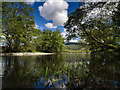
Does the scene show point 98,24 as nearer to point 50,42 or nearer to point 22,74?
point 22,74

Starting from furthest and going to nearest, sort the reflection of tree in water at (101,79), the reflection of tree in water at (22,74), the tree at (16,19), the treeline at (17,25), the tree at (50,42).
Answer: the tree at (50,42), the tree at (16,19), the treeline at (17,25), the reflection of tree in water at (22,74), the reflection of tree in water at (101,79)

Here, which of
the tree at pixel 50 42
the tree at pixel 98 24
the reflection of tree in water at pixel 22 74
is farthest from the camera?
the tree at pixel 50 42

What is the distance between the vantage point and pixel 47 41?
50.6 m

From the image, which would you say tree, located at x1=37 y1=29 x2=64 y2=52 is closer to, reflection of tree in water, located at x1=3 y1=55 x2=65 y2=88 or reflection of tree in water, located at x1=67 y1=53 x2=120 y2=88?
reflection of tree in water, located at x1=3 y1=55 x2=65 y2=88

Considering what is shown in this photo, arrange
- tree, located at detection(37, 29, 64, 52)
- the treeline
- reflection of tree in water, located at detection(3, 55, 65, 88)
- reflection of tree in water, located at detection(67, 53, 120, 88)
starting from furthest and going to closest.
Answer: tree, located at detection(37, 29, 64, 52), the treeline, reflection of tree in water, located at detection(3, 55, 65, 88), reflection of tree in water, located at detection(67, 53, 120, 88)

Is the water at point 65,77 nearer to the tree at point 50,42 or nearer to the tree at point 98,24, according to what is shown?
the tree at point 98,24

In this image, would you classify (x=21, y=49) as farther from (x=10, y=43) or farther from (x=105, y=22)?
(x=105, y=22)

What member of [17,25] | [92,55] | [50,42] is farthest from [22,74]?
[50,42]

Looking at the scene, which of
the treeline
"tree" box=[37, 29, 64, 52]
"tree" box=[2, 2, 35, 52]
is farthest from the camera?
"tree" box=[37, 29, 64, 52]

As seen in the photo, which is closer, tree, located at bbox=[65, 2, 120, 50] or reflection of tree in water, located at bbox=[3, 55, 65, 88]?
reflection of tree in water, located at bbox=[3, 55, 65, 88]

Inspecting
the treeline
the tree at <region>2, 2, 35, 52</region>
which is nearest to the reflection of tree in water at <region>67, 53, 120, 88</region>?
the treeline

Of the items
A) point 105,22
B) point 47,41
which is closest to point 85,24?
point 105,22

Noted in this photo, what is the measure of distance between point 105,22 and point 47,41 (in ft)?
154

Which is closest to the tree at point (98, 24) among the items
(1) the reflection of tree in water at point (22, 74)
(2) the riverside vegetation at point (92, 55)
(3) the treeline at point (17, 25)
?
(2) the riverside vegetation at point (92, 55)
